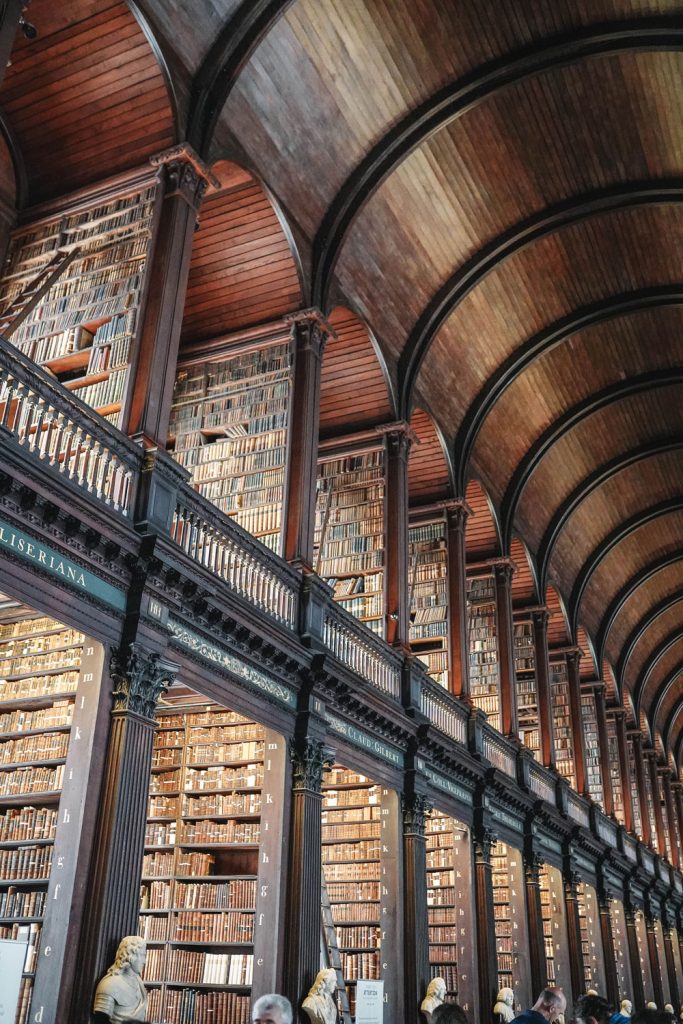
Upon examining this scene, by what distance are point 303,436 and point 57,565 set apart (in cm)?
383

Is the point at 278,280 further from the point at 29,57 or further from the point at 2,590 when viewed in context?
the point at 2,590

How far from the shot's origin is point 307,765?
8.42 metres

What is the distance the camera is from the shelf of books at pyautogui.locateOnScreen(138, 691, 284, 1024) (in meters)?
7.82

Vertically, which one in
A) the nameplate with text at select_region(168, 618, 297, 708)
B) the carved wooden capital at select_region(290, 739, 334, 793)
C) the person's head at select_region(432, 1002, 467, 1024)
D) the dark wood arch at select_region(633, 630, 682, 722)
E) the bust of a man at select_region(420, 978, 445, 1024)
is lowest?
the person's head at select_region(432, 1002, 467, 1024)

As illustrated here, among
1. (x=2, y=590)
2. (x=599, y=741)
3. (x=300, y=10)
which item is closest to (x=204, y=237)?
(x=300, y=10)

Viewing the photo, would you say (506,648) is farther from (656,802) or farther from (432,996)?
(656,802)

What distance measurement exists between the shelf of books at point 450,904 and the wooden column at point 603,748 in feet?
26.9

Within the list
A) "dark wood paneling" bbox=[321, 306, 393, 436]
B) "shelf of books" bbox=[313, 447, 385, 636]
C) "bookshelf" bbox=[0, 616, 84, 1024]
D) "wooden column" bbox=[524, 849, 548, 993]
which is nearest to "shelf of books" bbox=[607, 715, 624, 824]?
"wooden column" bbox=[524, 849, 548, 993]

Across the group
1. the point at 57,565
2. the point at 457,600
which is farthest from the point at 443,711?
the point at 57,565

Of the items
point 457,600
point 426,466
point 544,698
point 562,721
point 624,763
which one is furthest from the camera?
point 624,763

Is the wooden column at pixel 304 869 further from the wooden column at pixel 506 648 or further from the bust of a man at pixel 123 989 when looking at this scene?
the wooden column at pixel 506 648

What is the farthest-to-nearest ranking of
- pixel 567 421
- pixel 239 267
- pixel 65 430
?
pixel 567 421 < pixel 239 267 < pixel 65 430

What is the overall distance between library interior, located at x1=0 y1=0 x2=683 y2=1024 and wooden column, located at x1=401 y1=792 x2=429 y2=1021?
1.6 inches

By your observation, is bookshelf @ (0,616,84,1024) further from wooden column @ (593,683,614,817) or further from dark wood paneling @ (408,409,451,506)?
wooden column @ (593,683,614,817)
